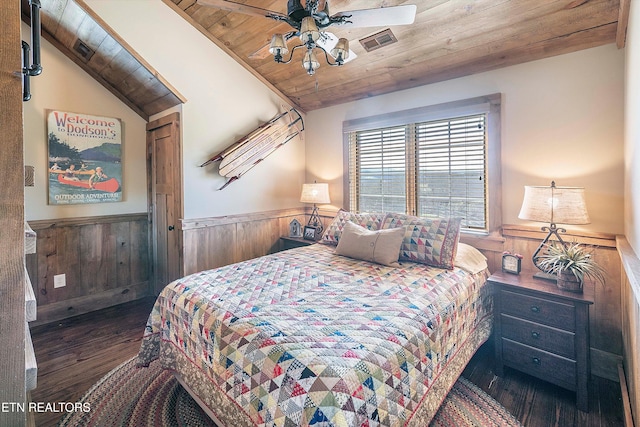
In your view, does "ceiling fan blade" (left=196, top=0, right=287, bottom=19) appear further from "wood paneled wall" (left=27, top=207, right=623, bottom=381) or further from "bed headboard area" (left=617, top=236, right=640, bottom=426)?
"bed headboard area" (left=617, top=236, right=640, bottom=426)

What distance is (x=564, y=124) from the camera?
7.54ft

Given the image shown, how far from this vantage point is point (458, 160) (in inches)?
112

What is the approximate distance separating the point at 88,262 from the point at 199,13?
2.85 metres

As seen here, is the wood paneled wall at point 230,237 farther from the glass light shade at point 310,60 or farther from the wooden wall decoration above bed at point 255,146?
the glass light shade at point 310,60

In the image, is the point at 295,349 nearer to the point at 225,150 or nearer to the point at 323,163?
the point at 225,150

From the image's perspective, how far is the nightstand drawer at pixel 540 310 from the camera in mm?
1891

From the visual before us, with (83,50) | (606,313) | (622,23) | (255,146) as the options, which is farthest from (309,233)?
(622,23)

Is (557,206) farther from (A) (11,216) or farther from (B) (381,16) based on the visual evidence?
(A) (11,216)

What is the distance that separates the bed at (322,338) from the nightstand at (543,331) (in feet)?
0.52

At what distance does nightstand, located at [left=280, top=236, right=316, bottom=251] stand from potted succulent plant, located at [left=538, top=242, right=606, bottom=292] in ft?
7.41

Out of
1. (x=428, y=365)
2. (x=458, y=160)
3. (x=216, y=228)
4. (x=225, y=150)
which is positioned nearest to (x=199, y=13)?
(x=225, y=150)

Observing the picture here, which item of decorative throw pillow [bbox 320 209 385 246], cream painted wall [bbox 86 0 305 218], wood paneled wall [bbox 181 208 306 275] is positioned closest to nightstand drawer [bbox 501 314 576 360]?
decorative throw pillow [bbox 320 209 385 246]

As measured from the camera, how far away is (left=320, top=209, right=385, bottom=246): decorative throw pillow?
2.87m

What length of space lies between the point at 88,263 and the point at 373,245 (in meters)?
3.11
